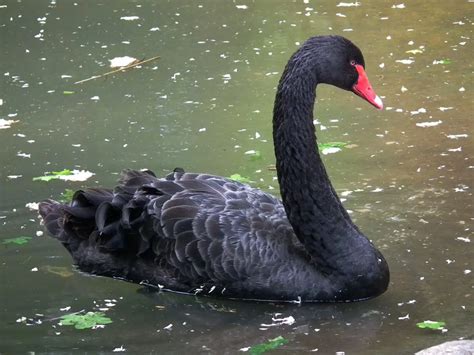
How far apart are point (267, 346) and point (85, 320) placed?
86cm

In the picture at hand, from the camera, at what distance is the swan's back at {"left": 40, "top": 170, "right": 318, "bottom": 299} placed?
15.8ft

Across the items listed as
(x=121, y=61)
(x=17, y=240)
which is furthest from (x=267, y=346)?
(x=121, y=61)

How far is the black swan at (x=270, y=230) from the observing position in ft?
15.7

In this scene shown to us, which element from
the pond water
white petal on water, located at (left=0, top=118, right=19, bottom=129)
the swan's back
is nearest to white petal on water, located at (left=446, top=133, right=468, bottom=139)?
the pond water

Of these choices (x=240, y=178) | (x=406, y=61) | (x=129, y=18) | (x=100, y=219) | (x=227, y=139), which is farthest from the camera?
(x=129, y=18)

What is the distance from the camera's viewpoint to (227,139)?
271 inches

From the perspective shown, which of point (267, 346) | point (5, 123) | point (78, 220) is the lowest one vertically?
point (5, 123)

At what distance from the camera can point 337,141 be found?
6.72 meters

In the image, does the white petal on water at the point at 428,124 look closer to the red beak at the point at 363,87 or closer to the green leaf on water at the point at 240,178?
the green leaf on water at the point at 240,178

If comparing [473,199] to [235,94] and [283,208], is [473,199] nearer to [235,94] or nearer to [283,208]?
[283,208]

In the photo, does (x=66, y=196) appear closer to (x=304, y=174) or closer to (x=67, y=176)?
(x=67, y=176)

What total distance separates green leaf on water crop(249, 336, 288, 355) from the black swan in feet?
1.41

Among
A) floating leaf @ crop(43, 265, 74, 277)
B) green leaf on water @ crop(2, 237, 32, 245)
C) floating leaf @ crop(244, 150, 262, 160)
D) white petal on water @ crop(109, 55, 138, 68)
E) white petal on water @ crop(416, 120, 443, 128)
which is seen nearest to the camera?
floating leaf @ crop(43, 265, 74, 277)

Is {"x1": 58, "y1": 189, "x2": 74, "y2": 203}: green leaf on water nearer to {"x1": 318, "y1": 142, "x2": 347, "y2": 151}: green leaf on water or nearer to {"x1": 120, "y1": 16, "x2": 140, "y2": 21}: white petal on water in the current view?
{"x1": 318, "y1": 142, "x2": 347, "y2": 151}: green leaf on water
